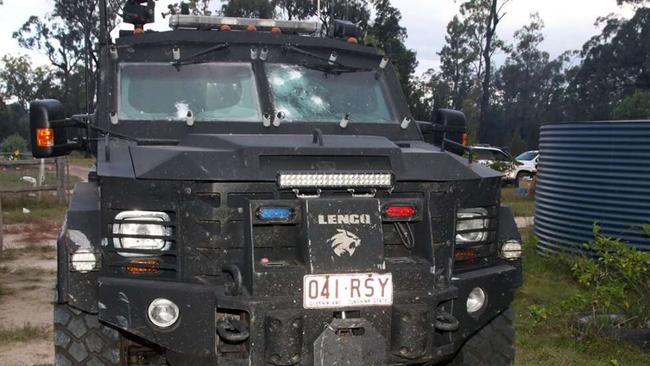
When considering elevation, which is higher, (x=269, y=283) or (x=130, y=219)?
(x=130, y=219)

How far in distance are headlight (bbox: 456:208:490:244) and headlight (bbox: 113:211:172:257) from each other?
158 cm

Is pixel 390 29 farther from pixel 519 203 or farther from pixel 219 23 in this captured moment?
pixel 219 23

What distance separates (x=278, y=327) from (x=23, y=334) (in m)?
3.53

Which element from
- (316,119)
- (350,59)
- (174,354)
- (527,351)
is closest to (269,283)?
(174,354)

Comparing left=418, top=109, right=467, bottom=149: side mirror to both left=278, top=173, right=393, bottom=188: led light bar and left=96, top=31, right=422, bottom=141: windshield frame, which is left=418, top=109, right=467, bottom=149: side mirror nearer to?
left=96, top=31, right=422, bottom=141: windshield frame

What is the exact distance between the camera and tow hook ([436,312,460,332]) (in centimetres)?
375

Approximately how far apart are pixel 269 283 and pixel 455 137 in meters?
2.62

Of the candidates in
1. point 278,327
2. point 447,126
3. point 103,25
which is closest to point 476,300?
point 278,327

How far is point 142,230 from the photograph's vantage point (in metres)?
3.69

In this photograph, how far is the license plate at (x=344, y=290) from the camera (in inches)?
135

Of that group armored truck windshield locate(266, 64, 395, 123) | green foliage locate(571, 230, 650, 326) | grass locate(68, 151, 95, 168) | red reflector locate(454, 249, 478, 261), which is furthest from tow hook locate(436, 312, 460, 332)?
grass locate(68, 151, 95, 168)

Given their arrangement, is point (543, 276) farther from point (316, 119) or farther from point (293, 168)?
point (293, 168)

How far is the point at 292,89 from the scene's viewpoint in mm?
5102

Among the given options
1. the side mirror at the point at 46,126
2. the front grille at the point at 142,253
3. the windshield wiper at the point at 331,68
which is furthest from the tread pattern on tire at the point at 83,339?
the windshield wiper at the point at 331,68
